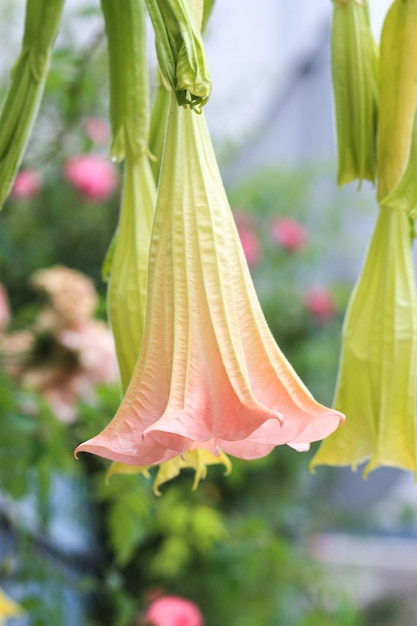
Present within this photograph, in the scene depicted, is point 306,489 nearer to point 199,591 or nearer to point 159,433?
point 199,591

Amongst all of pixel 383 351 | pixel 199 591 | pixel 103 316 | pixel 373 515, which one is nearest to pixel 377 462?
pixel 383 351

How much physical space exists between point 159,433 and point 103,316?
3.18 feet

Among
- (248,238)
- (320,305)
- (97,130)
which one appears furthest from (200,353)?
(320,305)

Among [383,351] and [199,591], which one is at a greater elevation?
[383,351]

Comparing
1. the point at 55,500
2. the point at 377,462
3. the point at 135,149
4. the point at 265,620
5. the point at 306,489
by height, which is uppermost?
the point at 135,149

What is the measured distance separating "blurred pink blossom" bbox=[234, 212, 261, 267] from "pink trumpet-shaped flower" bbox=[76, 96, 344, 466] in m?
1.30

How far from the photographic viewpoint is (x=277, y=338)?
1.78 m

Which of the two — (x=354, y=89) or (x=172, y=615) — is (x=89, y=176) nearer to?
(x=172, y=615)

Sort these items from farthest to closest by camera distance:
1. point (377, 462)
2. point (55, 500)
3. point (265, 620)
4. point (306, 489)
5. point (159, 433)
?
point (306, 489) → point (265, 620) → point (55, 500) → point (377, 462) → point (159, 433)

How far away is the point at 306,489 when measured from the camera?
1.90 meters

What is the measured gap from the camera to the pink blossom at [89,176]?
52.8 inches

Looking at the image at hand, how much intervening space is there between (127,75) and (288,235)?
142 centimetres

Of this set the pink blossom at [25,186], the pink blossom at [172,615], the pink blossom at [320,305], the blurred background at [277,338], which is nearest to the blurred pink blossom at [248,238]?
the blurred background at [277,338]

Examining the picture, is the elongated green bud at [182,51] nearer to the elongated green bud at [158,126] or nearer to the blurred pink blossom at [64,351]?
the elongated green bud at [158,126]
